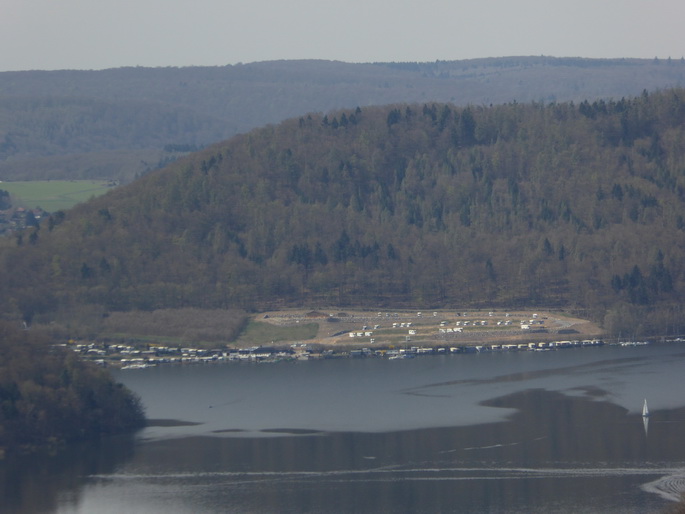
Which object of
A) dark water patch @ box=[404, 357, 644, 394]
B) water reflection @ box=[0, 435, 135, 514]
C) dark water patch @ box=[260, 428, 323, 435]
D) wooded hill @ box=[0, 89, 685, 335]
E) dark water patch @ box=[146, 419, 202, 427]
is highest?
wooded hill @ box=[0, 89, 685, 335]

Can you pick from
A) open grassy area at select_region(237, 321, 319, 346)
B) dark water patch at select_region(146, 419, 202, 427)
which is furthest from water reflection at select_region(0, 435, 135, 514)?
open grassy area at select_region(237, 321, 319, 346)

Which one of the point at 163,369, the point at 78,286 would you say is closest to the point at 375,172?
the point at 78,286

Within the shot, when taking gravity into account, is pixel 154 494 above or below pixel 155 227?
below

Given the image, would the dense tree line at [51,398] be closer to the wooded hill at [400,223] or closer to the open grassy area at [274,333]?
the open grassy area at [274,333]

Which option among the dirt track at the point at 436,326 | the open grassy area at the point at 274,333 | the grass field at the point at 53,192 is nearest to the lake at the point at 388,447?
the dirt track at the point at 436,326

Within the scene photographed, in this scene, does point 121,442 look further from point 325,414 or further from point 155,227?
point 155,227

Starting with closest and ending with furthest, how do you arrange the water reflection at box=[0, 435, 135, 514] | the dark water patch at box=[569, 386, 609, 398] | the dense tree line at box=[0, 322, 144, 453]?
the water reflection at box=[0, 435, 135, 514] < the dense tree line at box=[0, 322, 144, 453] < the dark water patch at box=[569, 386, 609, 398]

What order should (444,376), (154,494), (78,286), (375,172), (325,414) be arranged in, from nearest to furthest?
(154,494), (325,414), (444,376), (78,286), (375,172)

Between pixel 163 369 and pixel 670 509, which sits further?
pixel 163 369

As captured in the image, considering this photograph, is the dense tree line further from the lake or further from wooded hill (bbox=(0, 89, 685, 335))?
wooded hill (bbox=(0, 89, 685, 335))
